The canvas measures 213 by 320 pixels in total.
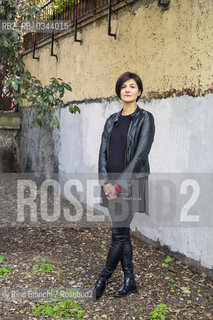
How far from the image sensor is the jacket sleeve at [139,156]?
10.7 feet

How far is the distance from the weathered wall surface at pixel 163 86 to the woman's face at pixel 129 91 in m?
0.98

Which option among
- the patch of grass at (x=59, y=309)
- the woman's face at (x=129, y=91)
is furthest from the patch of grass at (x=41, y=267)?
the woman's face at (x=129, y=91)

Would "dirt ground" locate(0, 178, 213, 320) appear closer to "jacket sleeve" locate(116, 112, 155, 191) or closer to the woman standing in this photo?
the woman standing

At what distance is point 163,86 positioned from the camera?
4.79 meters

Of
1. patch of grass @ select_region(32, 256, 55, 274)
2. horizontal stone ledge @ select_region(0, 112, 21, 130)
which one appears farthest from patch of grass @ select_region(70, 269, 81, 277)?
horizontal stone ledge @ select_region(0, 112, 21, 130)

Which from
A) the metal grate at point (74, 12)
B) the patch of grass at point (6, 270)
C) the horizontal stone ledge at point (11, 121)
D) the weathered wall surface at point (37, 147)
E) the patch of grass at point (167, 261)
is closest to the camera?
the patch of grass at point (6, 270)

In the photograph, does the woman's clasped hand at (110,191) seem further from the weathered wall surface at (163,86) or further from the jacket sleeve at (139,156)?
the weathered wall surface at (163,86)

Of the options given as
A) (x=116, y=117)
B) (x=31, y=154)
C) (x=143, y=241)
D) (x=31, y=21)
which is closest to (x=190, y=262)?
(x=143, y=241)

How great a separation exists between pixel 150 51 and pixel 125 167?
2.29 metres

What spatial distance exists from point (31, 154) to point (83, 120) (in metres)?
2.87

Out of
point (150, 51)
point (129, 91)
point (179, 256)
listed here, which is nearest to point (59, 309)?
point (179, 256)

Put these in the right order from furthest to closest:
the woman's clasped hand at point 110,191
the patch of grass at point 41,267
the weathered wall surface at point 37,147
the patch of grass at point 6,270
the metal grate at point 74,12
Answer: the weathered wall surface at point 37,147 < the metal grate at point 74,12 < the patch of grass at point 41,267 < the patch of grass at point 6,270 < the woman's clasped hand at point 110,191

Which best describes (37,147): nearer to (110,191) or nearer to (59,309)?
(110,191)

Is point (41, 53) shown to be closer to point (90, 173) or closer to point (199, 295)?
point (90, 173)
